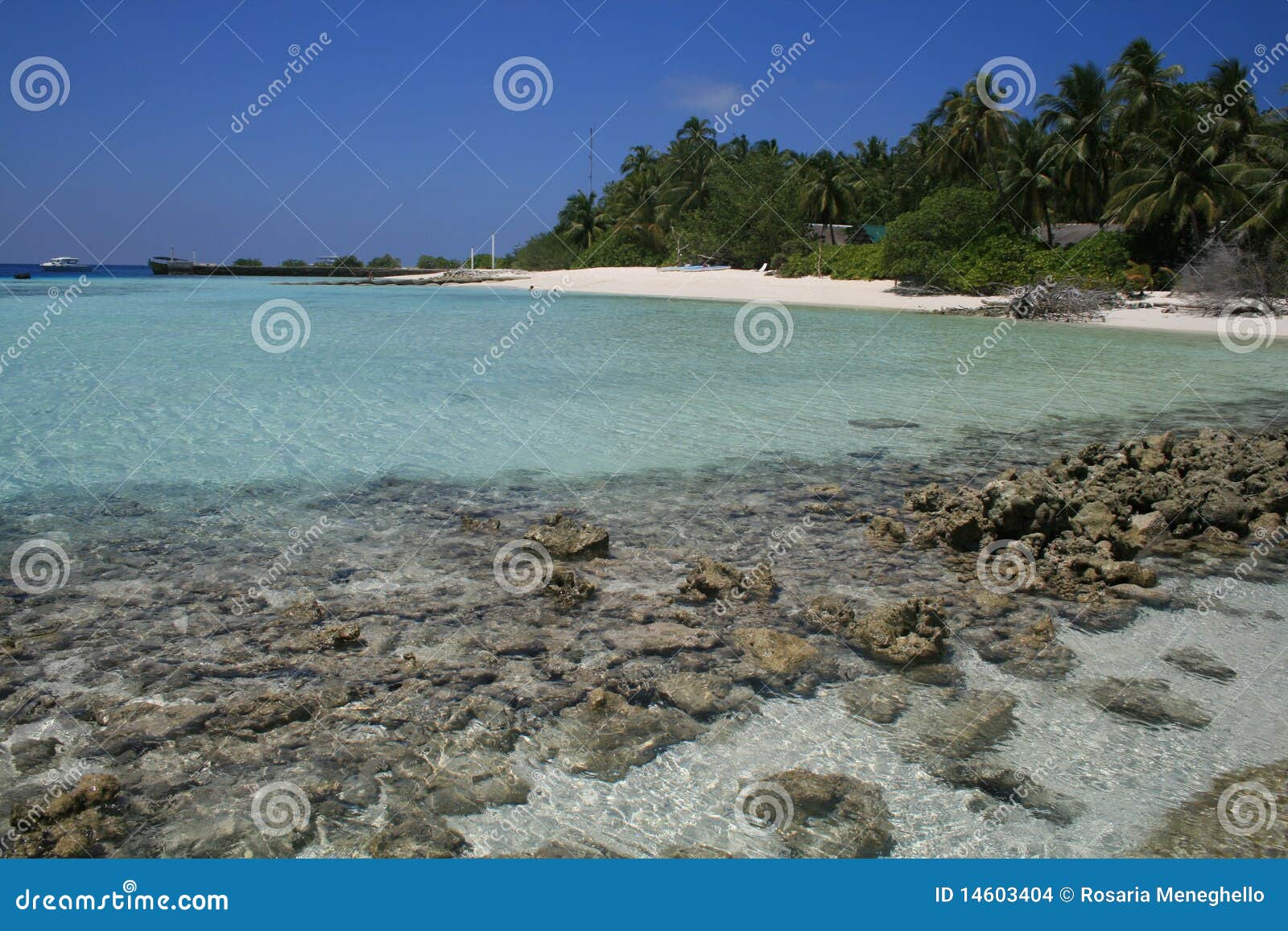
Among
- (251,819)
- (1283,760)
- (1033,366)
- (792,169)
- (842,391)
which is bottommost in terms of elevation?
(251,819)

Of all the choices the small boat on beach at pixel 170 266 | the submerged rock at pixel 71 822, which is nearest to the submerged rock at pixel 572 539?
the submerged rock at pixel 71 822

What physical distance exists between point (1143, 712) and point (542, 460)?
6.02 meters

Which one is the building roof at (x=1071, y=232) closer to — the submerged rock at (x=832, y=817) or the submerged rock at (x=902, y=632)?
the submerged rock at (x=902, y=632)

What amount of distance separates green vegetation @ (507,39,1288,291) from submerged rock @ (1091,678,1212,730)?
24.0 m

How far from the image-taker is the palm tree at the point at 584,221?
72.9m

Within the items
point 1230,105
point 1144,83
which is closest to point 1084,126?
point 1144,83

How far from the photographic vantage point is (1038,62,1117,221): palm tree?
132ft

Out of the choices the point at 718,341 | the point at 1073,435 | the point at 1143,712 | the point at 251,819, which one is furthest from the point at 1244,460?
the point at 718,341

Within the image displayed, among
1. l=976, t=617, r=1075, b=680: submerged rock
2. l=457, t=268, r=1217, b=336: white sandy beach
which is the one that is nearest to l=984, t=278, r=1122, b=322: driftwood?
l=457, t=268, r=1217, b=336: white sandy beach

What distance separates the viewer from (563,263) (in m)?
76.5

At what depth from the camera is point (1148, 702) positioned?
428 cm

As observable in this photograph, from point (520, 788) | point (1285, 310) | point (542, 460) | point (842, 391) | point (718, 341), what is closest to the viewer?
point (520, 788)

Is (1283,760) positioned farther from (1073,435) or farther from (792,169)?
(792,169)

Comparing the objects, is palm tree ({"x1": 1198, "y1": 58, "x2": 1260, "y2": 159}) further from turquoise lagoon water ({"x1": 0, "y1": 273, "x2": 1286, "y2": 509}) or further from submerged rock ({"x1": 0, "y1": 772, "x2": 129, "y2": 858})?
submerged rock ({"x1": 0, "y1": 772, "x2": 129, "y2": 858})
